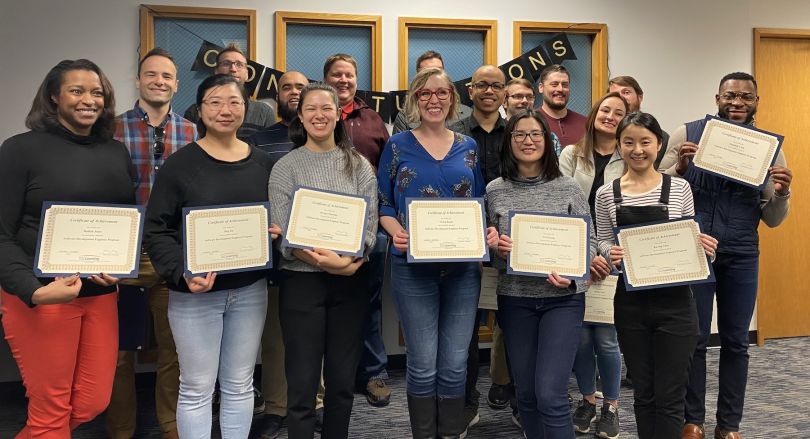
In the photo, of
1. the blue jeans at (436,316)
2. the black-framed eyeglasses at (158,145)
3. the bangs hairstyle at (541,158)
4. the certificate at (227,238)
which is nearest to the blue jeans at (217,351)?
the certificate at (227,238)

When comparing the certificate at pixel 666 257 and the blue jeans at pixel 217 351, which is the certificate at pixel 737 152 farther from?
the blue jeans at pixel 217 351

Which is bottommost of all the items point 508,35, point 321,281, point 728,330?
point 728,330

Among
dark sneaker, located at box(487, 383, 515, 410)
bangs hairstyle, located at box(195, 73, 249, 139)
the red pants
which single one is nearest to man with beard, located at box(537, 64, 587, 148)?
dark sneaker, located at box(487, 383, 515, 410)

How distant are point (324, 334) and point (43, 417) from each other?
1.00 m

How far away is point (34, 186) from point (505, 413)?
7.97ft

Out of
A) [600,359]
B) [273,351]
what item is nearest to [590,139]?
[600,359]

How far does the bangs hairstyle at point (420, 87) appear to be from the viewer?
2559 millimetres

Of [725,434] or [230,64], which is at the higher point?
[230,64]

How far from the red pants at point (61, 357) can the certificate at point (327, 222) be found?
761 mm

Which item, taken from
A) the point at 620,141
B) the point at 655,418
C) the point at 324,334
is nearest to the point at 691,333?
the point at 655,418

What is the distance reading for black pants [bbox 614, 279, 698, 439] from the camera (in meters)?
2.34

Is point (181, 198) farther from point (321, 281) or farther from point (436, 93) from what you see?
point (436, 93)

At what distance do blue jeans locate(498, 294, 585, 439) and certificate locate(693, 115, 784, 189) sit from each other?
2.96 feet

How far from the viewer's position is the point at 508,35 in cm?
435
